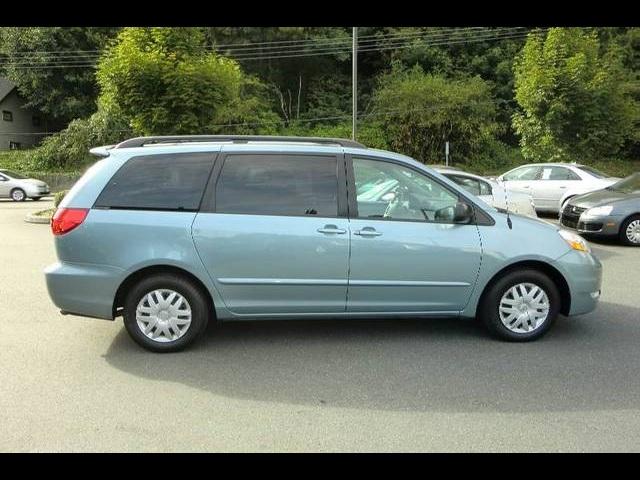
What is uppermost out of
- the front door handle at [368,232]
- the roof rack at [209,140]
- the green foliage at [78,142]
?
the green foliage at [78,142]

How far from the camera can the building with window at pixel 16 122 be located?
41156 millimetres

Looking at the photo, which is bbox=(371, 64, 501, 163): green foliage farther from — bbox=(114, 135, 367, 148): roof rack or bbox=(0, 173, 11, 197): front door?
bbox=(114, 135, 367, 148): roof rack

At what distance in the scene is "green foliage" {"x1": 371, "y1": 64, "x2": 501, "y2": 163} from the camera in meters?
29.6

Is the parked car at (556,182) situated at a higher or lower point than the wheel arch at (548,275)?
higher

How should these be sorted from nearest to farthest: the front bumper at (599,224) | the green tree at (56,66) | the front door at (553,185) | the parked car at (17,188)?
1. the front bumper at (599,224)
2. the front door at (553,185)
3. the parked car at (17,188)
4. the green tree at (56,66)

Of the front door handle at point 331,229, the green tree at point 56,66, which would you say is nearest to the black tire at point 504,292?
the front door handle at point 331,229

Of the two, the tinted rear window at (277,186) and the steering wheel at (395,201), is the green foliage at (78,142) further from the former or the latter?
the steering wheel at (395,201)

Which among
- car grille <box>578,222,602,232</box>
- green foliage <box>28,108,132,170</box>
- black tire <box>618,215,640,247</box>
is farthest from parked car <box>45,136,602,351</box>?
green foliage <box>28,108,132,170</box>

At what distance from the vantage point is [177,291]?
15.1ft

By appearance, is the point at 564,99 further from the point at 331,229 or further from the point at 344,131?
the point at 331,229

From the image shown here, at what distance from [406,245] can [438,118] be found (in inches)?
1026

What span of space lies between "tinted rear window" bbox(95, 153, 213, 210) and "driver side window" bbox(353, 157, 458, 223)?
1295 mm

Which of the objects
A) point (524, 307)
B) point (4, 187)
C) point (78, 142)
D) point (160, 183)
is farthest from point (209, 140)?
point (78, 142)
